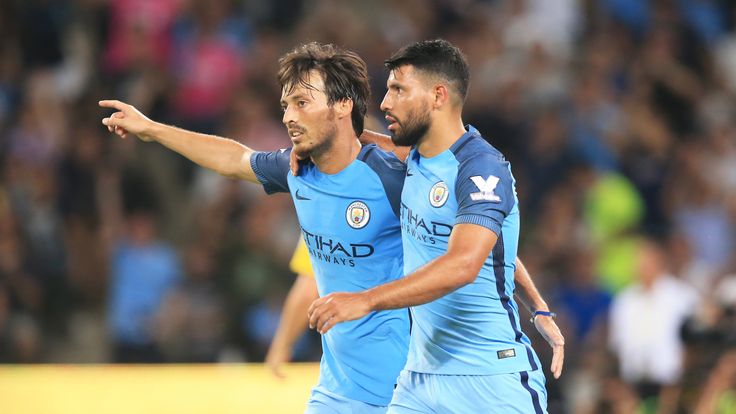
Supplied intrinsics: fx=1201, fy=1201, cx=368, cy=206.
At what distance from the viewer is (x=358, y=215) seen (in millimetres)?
4918

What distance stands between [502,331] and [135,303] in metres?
6.04

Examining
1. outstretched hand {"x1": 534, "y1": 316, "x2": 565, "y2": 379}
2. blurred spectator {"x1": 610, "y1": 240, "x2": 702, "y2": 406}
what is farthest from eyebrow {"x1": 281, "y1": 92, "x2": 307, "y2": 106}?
blurred spectator {"x1": 610, "y1": 240, "x2": 702, "y2": 406}

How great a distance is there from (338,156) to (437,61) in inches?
24.4

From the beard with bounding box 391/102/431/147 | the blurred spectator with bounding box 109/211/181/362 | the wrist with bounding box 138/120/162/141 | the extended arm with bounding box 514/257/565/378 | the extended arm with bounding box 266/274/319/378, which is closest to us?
the beard with bounding box 391/102/431/147

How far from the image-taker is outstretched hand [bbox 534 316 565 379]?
4.89 m

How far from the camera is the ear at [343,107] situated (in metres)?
4.98

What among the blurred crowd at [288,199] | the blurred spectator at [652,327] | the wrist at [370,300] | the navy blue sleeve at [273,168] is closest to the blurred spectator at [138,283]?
the blurred crowd at [288,199]

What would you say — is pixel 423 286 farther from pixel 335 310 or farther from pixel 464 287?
pixel 464 287

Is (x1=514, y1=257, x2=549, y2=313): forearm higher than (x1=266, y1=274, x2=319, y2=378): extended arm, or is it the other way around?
(x1=514, y1=257, x2=549, y2=313): forearm

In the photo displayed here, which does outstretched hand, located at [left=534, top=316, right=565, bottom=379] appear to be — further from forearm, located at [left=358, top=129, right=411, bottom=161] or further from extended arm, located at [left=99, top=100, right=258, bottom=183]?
extended arm, located at [left=99, top=100, right=258, bottom=183]

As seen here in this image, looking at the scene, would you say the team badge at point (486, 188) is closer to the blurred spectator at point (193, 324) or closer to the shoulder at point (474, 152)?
the shoulder at point (474, 152)

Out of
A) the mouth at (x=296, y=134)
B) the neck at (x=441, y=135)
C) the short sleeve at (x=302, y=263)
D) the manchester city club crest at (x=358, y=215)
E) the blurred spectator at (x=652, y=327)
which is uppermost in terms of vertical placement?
the neck at (x=441, y=135)

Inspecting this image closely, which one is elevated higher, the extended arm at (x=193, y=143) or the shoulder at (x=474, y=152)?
the shoulder at (x=474, y=152)

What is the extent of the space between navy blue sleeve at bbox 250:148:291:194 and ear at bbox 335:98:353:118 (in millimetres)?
359
